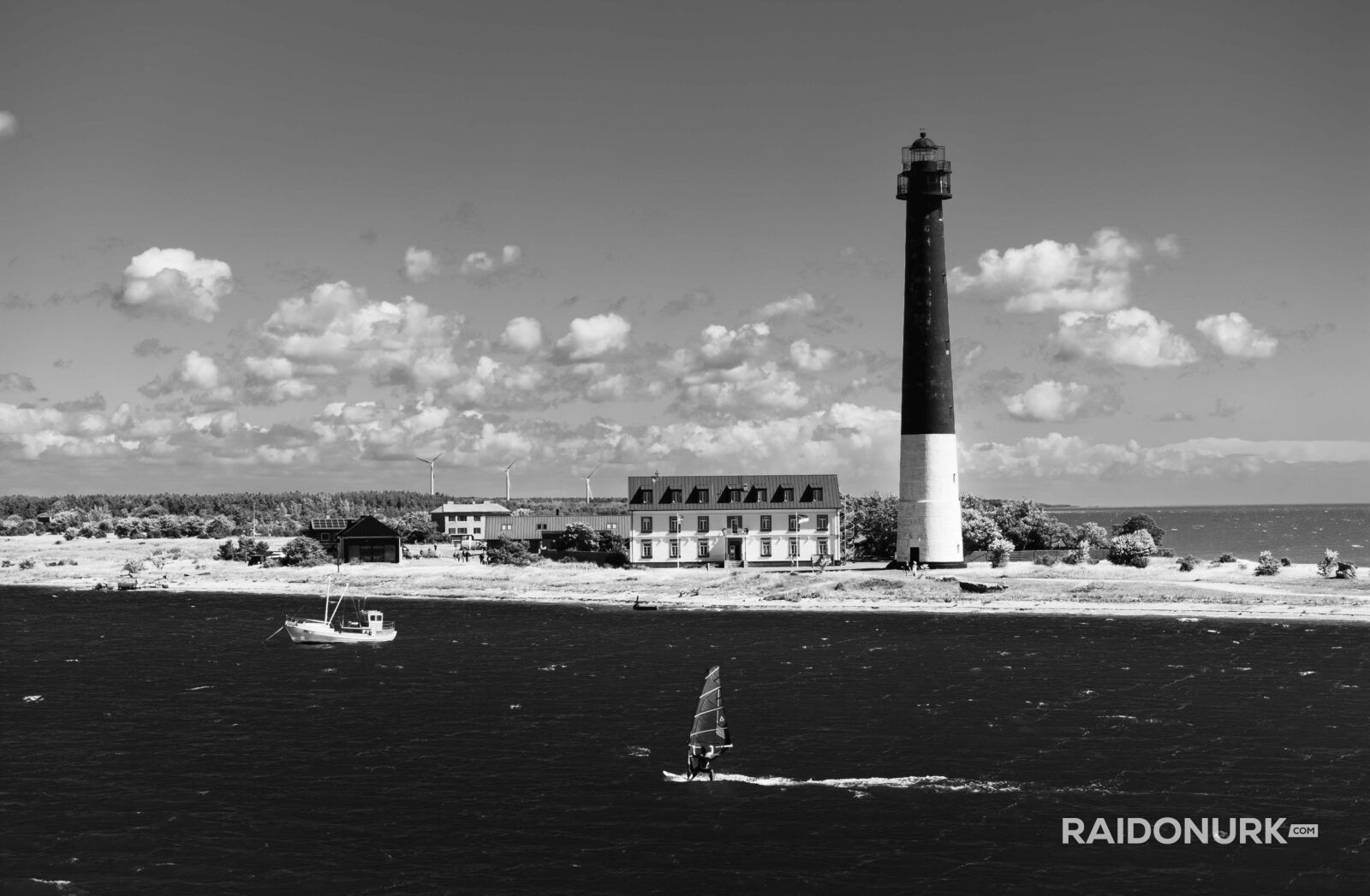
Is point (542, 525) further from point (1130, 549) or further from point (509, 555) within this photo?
point (1130, 549)

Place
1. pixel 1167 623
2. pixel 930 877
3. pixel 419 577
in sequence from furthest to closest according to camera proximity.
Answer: pixel 419 577 → pixel 1167 623 → pixel 930 877

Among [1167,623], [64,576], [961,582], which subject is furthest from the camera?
[64,576]

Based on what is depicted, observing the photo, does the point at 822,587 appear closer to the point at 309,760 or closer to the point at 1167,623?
the point at 1167,623

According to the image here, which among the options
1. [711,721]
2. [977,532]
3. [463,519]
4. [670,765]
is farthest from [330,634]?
[463,519]

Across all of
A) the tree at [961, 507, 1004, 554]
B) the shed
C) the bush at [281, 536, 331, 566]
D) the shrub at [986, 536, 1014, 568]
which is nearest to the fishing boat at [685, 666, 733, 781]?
the shrub at [986, 536, 1014, 568]

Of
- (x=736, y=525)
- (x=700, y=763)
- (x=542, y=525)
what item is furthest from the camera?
(x=542, y=525)

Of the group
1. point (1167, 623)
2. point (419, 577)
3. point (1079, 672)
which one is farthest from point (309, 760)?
point (419, 577)
